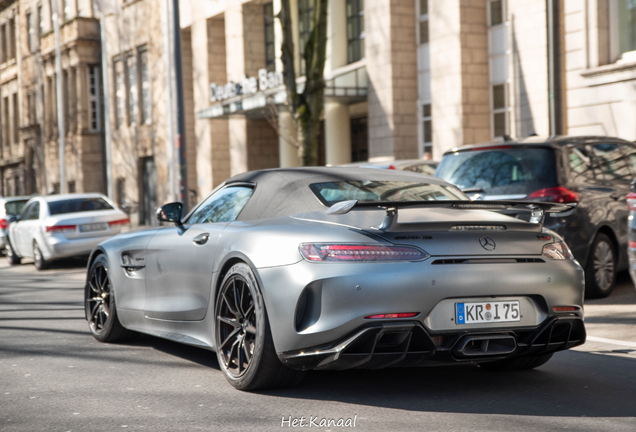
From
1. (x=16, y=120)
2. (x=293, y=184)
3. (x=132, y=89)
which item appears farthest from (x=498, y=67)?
(x=16, y=120)

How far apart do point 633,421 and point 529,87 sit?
616 inches

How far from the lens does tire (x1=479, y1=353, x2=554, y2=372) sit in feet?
18.8

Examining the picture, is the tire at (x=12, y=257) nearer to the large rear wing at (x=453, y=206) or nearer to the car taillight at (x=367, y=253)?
the large rear wing at (x=453, y=206)

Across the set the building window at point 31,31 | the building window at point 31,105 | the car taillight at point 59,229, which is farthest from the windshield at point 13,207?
the building window at point 31,105

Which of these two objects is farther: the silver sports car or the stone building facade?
the stone building facade

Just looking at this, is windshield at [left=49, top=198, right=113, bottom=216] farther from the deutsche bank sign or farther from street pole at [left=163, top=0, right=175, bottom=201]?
street pole at [left=163, top=0, right=175, bottom=201]

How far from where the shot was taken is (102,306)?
24.6 feet

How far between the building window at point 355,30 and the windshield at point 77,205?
10.0 m

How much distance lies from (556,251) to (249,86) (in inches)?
840

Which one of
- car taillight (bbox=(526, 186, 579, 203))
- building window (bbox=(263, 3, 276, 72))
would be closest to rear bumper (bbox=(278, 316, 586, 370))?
car taillight (bbox=(526, 186, 579, 203))

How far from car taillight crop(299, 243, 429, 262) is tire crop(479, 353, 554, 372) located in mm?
1390

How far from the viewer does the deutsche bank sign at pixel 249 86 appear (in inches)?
970

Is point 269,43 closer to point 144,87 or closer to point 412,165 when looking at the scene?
point 144,87

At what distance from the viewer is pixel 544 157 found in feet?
31.1
